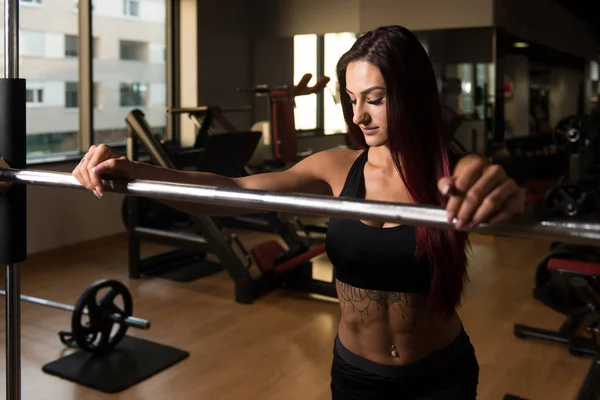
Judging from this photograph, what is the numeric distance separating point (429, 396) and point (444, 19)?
5.13m

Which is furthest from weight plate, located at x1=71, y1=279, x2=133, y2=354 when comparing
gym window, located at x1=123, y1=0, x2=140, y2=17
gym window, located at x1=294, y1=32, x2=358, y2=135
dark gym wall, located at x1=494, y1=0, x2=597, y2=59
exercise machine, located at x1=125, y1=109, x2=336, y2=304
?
dark gym wall, located at x1=494, y1=0, x2=597, y2=59

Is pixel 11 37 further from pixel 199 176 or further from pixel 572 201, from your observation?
pixel 572 201

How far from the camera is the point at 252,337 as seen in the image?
325 centimetres

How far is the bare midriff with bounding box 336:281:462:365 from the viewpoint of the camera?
1.22 meters

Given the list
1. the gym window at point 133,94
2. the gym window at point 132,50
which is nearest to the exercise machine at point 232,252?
the gym window at point 133,94

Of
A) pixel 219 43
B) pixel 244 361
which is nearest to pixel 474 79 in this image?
pixel 219 43

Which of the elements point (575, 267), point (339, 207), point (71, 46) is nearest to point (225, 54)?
point (71, 46)

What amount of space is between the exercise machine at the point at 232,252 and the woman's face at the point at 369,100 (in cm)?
269

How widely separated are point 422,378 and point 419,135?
45 cm

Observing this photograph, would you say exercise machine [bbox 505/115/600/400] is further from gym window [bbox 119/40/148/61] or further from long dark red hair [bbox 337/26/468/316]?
gym window [bbox 119/40/148/61]

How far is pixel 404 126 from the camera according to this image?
1129 mm

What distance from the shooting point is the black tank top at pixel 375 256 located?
1.18 meters

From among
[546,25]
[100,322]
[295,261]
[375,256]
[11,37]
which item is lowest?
[100,322]

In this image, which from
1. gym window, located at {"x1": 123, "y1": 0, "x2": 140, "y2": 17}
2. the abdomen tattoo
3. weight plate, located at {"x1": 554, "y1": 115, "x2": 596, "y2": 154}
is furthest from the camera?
gym window, located at {"x1": 123, "y1": 0, "x2": 140, "y2": 17}
